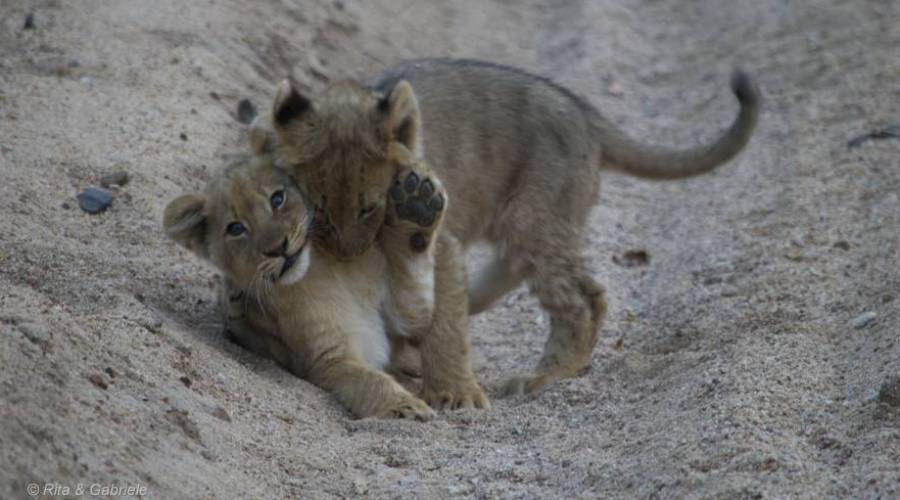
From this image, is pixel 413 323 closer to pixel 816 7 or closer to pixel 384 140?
pixel 384 140

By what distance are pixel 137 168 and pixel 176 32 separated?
2426 mm

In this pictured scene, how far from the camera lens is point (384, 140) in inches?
244

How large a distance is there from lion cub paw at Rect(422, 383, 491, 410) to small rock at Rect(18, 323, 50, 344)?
1931 millimetres

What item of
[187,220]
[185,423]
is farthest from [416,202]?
[185,423]

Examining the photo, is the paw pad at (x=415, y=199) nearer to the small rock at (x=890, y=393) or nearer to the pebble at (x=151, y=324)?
the pebble at (x=151, y=324)

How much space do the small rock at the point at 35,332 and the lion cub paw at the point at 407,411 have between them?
5.00ft

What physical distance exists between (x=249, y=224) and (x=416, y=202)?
0.70 metres

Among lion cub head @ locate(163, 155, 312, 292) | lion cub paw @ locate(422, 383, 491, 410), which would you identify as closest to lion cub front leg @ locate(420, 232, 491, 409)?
lion cub paw @ locate(422, 383, 491, 410)

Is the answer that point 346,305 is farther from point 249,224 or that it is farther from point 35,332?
point 35,332

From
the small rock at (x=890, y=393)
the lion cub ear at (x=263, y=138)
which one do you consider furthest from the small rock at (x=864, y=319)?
the lion cub ear at (x=263, y=138)

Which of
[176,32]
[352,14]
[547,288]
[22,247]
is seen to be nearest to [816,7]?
[352,14]

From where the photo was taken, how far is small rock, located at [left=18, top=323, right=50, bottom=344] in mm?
4875

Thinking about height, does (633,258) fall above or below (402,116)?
below

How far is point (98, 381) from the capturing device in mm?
4898
